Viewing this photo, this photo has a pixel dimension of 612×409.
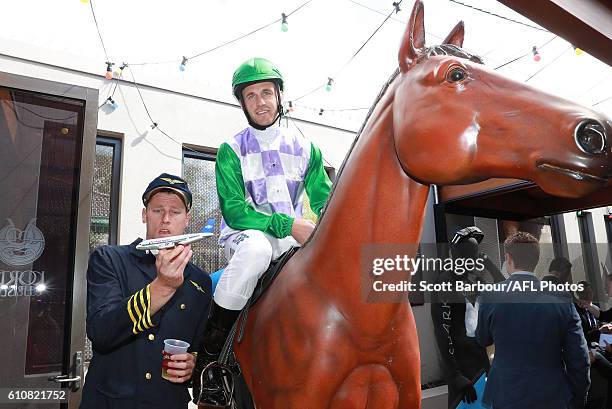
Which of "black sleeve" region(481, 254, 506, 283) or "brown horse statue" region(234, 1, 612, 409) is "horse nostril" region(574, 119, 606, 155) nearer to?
"brown horse statue" region(234, 1, 612, 409)

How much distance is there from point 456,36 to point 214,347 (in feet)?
5.13

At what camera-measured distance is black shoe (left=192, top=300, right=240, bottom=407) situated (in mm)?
1648

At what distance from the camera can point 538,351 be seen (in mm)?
2793

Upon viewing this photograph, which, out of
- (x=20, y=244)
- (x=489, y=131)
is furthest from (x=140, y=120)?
(x=489, y=131)

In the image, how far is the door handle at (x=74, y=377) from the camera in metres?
2.17

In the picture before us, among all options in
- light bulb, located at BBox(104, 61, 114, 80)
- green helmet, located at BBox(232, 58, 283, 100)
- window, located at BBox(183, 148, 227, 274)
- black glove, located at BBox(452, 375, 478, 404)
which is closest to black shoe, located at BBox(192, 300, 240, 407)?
green helmet, located at BBox(232, 58, 283, 100)

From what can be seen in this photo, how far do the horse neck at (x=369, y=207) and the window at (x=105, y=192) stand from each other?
310 cm

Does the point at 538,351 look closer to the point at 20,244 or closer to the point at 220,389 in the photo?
the point at 220,389

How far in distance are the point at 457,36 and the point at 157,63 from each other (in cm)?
348

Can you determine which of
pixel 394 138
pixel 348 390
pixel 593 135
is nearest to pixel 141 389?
pixel 348 390

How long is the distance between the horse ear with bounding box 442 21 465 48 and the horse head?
26cm

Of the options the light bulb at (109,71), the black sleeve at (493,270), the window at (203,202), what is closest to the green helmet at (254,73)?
the light bulb at (109,71)

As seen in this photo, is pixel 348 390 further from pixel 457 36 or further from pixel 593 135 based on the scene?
pixel 457 36

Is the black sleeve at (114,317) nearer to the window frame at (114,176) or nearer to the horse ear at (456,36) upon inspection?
the horse ear at (456,36)
